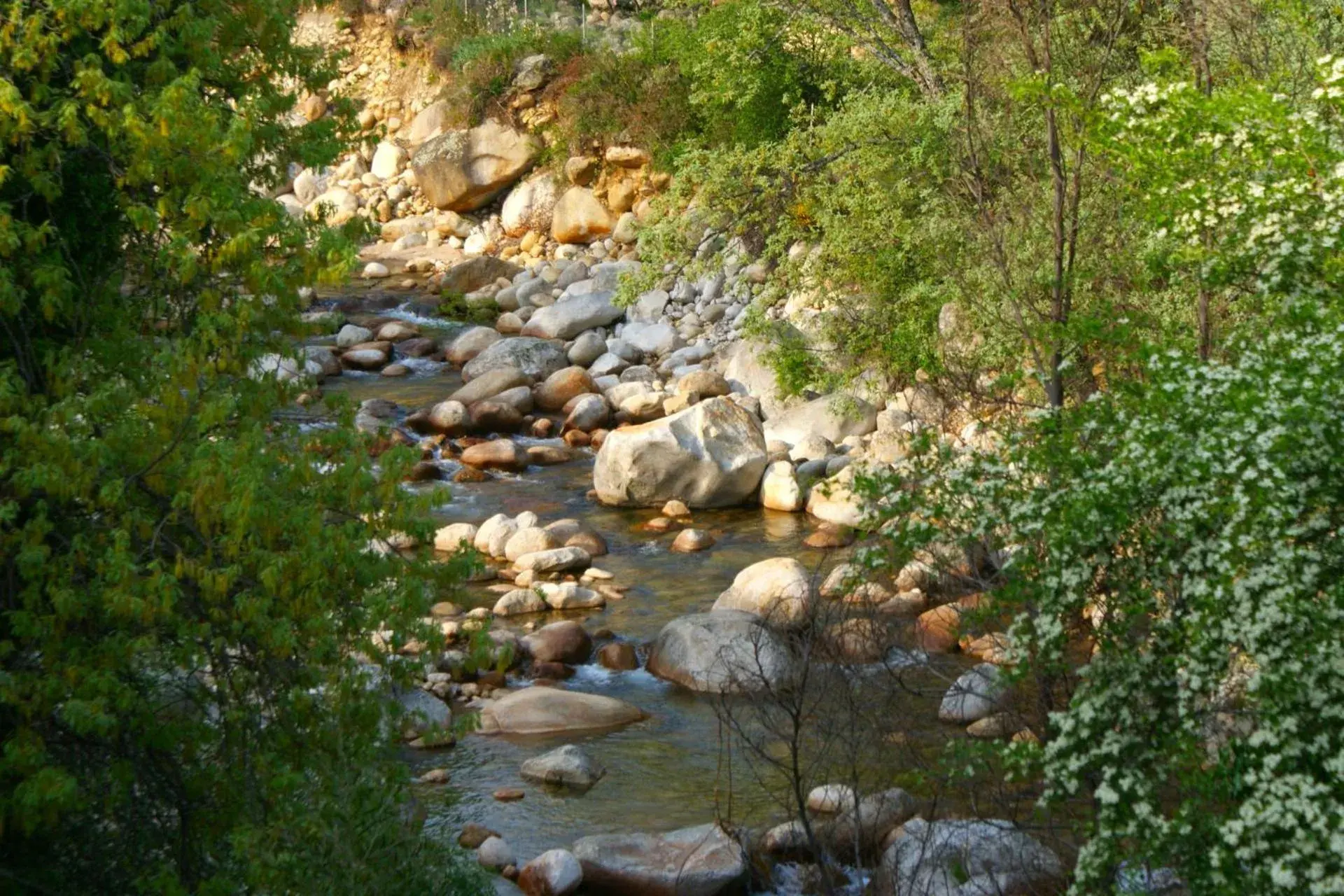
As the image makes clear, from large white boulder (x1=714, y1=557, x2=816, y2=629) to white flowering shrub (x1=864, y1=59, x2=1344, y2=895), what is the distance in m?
5.14

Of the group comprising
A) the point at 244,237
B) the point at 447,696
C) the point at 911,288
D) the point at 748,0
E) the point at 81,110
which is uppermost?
the point at 748,0

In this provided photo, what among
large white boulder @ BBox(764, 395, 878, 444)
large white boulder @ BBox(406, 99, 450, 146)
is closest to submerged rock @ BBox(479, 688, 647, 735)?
large white boulder @ BBox(764, 395, 878, 444)

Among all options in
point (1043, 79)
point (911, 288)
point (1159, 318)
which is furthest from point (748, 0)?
point (1043, 79)

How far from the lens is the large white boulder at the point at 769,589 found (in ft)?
41.6

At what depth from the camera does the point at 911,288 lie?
1725 centimetres

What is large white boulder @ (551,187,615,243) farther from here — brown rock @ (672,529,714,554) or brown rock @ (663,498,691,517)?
brown rock @ (672,529,714,554)

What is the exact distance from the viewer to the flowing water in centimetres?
998

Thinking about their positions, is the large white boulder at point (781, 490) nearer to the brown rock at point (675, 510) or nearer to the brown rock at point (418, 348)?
the brown rock at point (675, 510)

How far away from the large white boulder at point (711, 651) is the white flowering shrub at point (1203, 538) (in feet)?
13.6

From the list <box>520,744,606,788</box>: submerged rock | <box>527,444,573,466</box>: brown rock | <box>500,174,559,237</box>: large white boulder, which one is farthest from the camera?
<box>500,174,559,237</box>: large white boulder

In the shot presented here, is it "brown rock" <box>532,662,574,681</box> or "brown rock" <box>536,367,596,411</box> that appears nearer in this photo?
"brown rock" <box>532,662,574,681</box>

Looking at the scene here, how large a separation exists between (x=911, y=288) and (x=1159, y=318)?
6.26 meters

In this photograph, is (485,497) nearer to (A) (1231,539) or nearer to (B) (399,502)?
(B) (399,502)

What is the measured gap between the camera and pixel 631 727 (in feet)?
37.7
